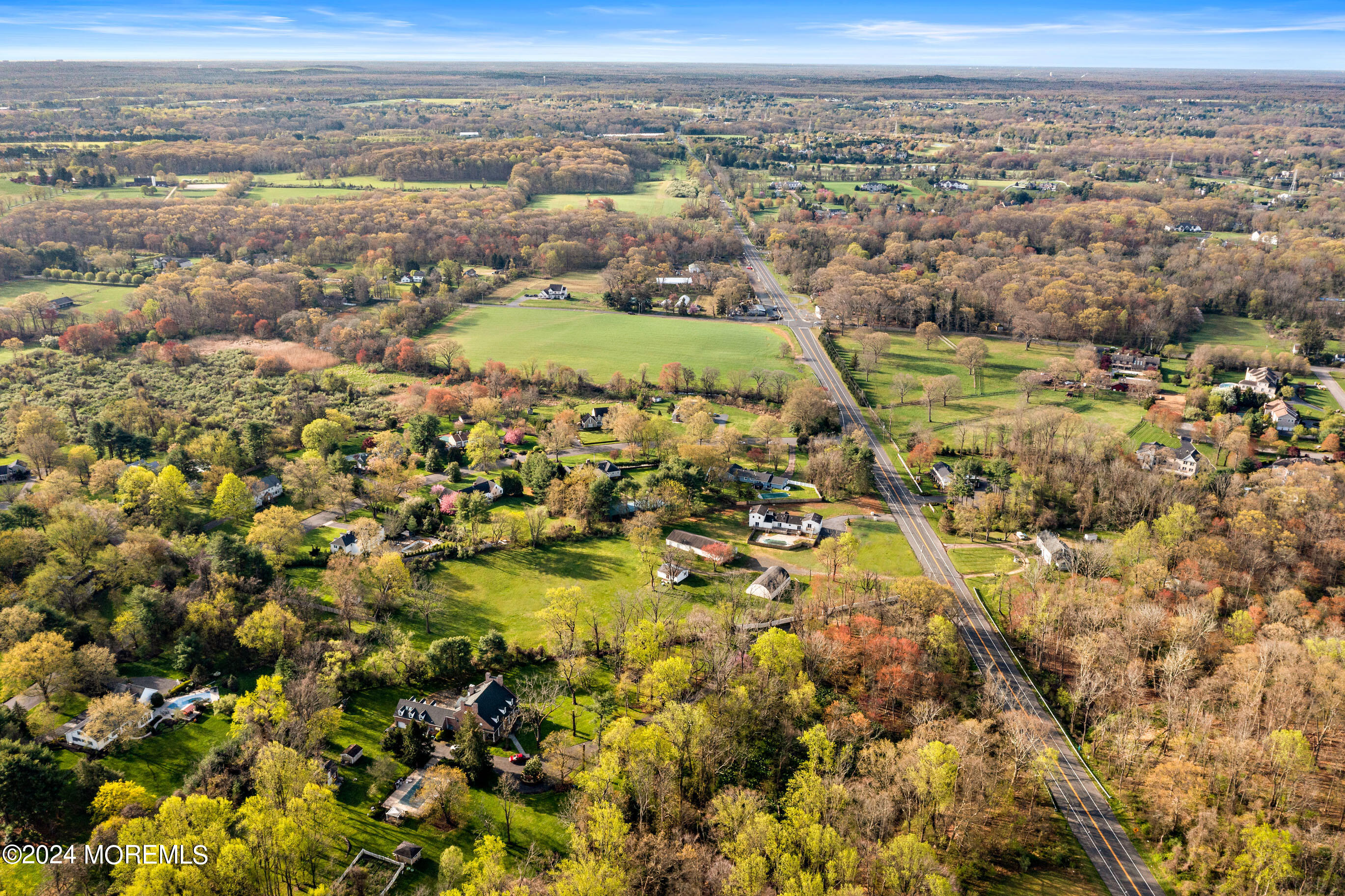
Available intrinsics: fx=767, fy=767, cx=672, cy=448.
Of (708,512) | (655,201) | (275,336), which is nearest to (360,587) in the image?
(708,512)

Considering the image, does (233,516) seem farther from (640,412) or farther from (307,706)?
(640,412)

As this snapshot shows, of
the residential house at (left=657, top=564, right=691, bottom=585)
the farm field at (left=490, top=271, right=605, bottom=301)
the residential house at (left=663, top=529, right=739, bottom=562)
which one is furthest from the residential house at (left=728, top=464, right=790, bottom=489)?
the farm field at (left=490, top=271, right=605, bottom=301)

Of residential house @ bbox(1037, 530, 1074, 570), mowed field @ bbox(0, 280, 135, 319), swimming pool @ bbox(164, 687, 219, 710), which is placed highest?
mowed field @ bbox(0, 280, 135, 319)

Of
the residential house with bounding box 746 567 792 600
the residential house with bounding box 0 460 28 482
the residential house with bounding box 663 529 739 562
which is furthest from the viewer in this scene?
the residential house with bounding box 0 460 28 482

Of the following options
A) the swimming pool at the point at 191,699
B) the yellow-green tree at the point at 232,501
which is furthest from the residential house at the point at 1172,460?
the yellow-green tree at the point at 232,501

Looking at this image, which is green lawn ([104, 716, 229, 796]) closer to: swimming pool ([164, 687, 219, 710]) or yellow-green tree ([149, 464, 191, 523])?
swimming pool ([164, 687, 219, 710])
